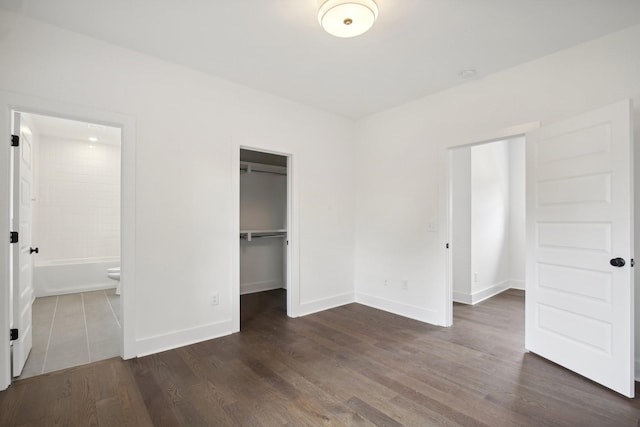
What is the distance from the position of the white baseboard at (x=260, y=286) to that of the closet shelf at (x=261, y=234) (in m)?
0.78

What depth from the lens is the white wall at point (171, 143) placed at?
2347 mm

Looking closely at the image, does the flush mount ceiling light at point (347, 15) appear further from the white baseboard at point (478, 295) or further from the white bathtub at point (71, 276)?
the white bathtub at point (71, 276)

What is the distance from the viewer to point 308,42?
2545mm

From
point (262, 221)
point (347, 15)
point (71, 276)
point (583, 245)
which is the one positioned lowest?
point (71, 276)

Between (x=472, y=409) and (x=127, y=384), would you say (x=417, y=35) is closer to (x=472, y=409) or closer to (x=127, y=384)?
(x=472, y=409)

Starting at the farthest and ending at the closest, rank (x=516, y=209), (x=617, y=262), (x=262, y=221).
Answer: (x=516, y=209), (x=262, y=221), (x=617, y=262)

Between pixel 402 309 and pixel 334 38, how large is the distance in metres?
3.12

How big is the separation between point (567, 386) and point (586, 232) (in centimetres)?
114

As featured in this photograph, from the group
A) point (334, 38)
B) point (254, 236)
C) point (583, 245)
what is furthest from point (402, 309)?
point (334, 38)

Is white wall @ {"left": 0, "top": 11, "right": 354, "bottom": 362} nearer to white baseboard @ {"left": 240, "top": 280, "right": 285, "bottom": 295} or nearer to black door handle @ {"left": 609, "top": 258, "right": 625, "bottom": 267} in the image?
white baseboard @ {"left": 240, "top": 280, "right": 285, "bottom": 295}

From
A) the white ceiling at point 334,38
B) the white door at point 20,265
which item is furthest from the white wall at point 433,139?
the white door at point 20,265

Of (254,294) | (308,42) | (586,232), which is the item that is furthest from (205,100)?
(586,232)

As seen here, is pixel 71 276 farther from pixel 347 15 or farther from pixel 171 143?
pixel 347 15

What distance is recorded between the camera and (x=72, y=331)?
3289mm
